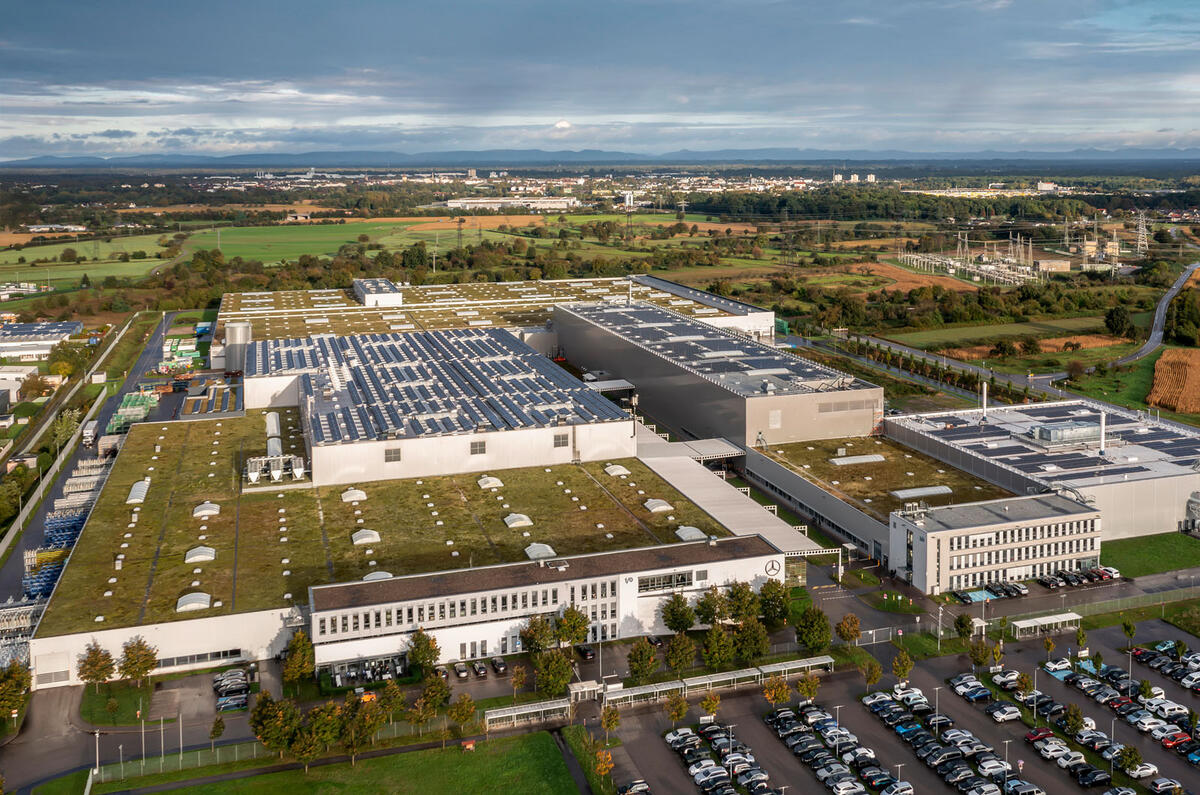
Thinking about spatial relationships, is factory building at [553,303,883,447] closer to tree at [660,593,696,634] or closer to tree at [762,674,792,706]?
tree at [660,593,696,634]

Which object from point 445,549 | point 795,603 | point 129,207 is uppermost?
point 129,207

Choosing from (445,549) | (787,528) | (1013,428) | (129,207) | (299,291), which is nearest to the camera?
(445,549)

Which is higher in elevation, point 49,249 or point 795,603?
point 49,249

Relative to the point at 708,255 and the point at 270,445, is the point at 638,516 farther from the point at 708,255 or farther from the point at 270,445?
the point at 708,255

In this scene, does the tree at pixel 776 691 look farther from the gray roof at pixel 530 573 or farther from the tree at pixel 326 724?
the tree at pixel 326 724

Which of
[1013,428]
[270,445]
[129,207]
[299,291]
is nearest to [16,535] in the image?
[270,445]

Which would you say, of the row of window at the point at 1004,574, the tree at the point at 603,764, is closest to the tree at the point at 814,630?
the row of window at the point at 1004,574

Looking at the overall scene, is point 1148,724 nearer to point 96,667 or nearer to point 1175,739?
point 1175,739

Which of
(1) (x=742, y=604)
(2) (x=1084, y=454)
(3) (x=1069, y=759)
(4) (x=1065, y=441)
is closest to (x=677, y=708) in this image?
(1) (x=742, y=604)
